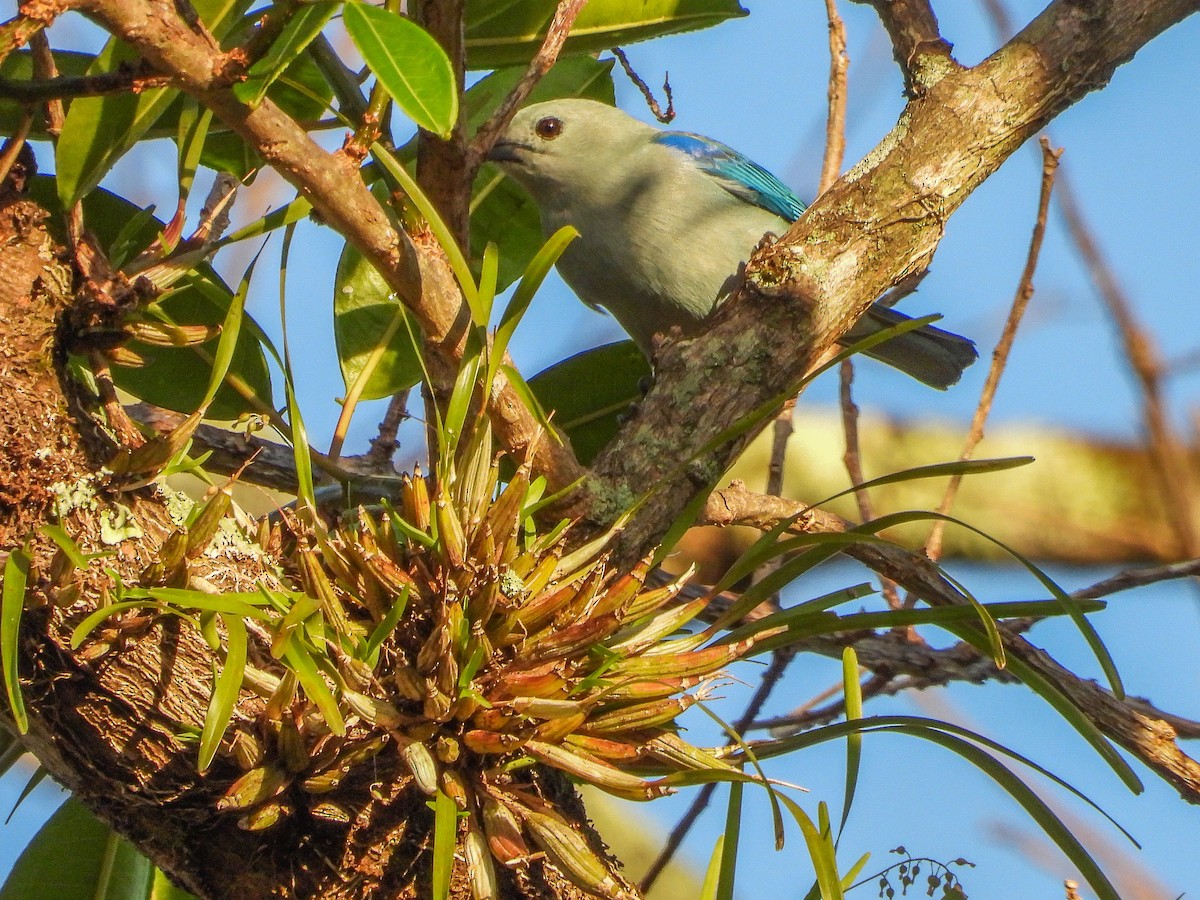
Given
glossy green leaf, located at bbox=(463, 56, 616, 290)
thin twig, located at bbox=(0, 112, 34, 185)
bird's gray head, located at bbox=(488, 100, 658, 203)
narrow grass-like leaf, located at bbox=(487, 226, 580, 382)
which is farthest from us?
bird's gray head, located at bbox=(488, 100, 658, 203)

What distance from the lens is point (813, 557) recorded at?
6.81ft

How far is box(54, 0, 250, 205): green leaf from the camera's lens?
200 centimetres

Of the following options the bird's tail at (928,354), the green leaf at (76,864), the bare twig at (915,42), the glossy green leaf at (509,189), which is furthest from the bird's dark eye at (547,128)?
the green leaf at (76,864)

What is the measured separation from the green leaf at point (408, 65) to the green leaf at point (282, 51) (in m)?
0.18

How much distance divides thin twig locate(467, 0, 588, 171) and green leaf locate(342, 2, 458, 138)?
0.50 m

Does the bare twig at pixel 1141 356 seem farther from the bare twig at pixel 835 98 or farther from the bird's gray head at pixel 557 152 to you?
the bird's gray head at pixel 557 152

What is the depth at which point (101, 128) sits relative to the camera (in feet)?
6.80

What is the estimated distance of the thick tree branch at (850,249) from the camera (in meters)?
2.14

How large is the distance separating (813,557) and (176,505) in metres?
1.05

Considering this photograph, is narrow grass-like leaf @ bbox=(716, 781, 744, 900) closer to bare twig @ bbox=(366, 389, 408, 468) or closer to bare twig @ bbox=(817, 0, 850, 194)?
bare twig @ bbox=(366, 389, 408, 468)

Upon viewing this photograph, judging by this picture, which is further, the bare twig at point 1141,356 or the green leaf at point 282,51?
the bare twig at point 1141,356

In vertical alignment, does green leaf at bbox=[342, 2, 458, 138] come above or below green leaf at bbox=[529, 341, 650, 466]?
below

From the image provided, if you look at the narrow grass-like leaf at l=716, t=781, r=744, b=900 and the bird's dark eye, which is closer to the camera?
the narrow grass-like leaf at l=716, t=781, r=744, b=900

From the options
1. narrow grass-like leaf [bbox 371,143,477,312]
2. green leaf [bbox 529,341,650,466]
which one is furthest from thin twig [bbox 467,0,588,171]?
green leaf [bbox 529,341,650,466]
